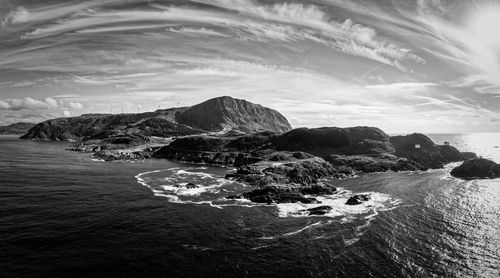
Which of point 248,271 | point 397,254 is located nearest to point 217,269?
point 248,271

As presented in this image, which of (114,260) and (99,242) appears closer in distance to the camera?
(114,260)

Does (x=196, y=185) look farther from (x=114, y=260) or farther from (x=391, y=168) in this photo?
(x=391, y=168)

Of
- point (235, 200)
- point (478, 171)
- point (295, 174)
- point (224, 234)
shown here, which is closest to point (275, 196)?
point (235, 200)

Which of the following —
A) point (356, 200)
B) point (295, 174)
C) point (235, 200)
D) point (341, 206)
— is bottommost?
point (341, 206)

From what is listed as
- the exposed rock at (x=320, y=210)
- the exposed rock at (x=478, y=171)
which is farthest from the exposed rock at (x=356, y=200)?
the exposed rock at (x=478, y=171)

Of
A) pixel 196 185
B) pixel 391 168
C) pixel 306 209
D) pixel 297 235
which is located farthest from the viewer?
pixel 391 168

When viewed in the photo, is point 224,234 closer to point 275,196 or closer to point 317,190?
point 275,196

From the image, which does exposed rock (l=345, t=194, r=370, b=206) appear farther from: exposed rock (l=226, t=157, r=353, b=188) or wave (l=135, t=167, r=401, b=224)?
exposed rock (l=226, t=157, r=353, b=188)
